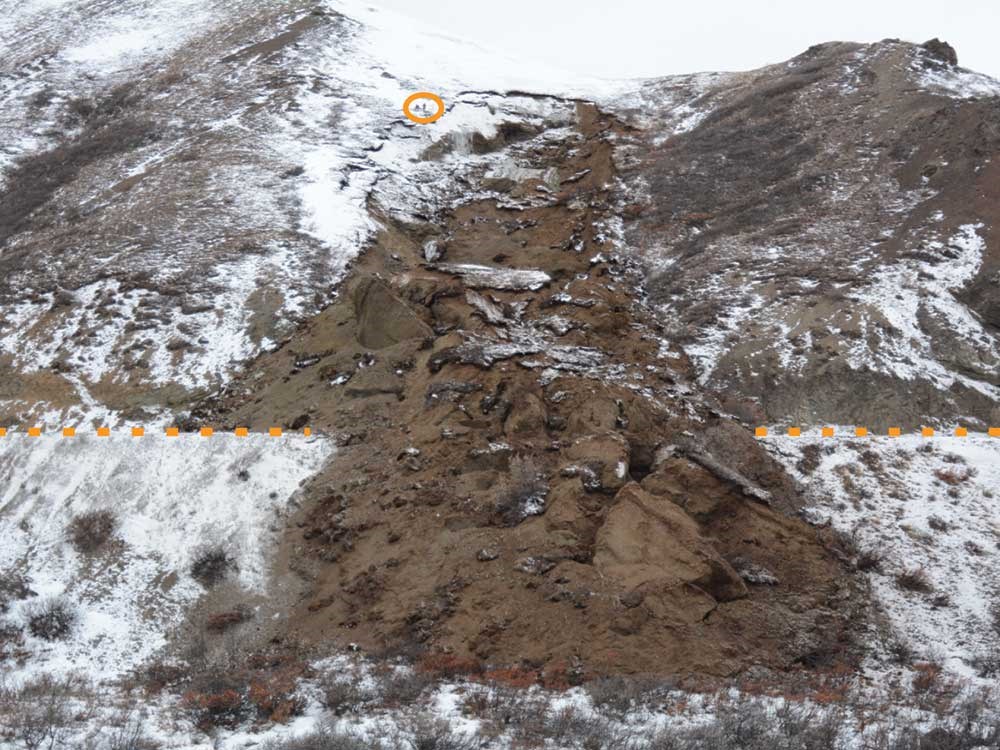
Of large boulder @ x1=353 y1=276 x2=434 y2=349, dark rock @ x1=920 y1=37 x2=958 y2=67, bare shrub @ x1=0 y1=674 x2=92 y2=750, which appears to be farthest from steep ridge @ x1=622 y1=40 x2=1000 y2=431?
bare shrub @ x1=0 y1=674 x2=92 y2=750

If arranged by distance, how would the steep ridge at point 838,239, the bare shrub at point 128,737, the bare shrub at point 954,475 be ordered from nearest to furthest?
the bare shrub at point 128,737
the bare shrub at point 954,475
the steep ridge at point 838,239

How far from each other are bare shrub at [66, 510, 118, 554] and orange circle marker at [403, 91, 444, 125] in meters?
19.3

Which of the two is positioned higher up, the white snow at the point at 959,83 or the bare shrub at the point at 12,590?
the white snow at the point at 959,83

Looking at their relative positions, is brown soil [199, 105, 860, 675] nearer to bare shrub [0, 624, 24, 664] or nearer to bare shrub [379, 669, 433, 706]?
bare shrub [379, 669, 433, 706]

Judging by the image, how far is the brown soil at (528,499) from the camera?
9586 mm

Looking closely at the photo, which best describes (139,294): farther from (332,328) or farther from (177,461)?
(177,461)

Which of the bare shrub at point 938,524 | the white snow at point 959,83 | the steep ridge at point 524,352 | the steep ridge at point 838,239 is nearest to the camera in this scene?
the steep ridge at point 524,352

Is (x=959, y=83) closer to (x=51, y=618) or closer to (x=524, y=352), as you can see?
(x=524, y=352)

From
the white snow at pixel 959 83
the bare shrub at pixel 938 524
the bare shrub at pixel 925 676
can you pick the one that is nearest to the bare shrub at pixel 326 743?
the bare shrub at pixel 925 676

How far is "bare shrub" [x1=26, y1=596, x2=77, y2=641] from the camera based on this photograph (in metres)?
10.6

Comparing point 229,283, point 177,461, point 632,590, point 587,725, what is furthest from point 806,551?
point 229,283

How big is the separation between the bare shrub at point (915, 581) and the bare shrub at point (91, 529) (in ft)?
34.8

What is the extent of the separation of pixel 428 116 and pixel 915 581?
73.9 feet

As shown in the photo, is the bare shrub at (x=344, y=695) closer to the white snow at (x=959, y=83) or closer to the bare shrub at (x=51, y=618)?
the bare shrub at (x=51, y=618)
